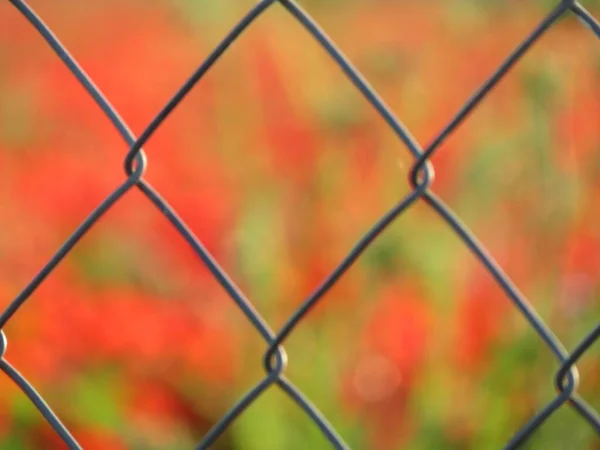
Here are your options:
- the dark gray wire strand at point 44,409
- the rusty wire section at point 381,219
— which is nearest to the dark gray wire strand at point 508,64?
the rusty wire section at point 381,219

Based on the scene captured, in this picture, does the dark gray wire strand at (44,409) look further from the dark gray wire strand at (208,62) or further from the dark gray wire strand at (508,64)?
the dark gray wire strand at (508,64)

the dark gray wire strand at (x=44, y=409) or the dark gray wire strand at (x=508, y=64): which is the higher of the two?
the dark gray wire strand at (x=508, y=64)

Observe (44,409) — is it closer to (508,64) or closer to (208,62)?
(208,62)

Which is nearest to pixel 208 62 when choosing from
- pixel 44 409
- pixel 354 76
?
pixel 354 76

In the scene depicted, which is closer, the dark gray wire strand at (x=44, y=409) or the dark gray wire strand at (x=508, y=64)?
the dark gray wire strand at (x=508, y=64)

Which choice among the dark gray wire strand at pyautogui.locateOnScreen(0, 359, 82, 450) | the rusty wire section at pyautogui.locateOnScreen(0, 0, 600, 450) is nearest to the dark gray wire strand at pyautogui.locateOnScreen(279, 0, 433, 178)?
the rusty wire section at pyautogui.locateOnScreen(0, 0, 600, 450)

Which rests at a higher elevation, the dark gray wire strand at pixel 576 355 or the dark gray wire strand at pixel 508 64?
the dark gray wire strand at pixel 508 64

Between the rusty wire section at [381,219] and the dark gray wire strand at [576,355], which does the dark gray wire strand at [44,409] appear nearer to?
the rusty wire section at [381,219]

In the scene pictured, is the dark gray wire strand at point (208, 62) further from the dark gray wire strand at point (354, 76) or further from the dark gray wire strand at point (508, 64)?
the dark gray wire strand at point (508, 64)

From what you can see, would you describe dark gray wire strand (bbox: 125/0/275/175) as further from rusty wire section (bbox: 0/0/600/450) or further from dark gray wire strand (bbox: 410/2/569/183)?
dark gray wire strand (bbox: 410/2/569/183)

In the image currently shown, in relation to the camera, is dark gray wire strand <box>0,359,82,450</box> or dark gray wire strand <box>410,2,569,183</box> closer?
dark gray wire strand <box>410,2,569,183</box>

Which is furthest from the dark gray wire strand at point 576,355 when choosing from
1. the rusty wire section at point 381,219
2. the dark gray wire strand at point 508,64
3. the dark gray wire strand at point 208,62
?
the dark gray wire strand at point 208,62

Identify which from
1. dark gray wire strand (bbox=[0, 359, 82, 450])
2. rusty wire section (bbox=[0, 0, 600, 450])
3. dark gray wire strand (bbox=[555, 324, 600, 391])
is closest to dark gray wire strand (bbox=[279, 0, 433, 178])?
rusty wire section (bbox=[0, 0, 600, 450])

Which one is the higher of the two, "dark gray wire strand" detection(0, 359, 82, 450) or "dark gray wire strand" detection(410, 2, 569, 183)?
"dark gray wire strand" detection(410, 2, 569, 183)
